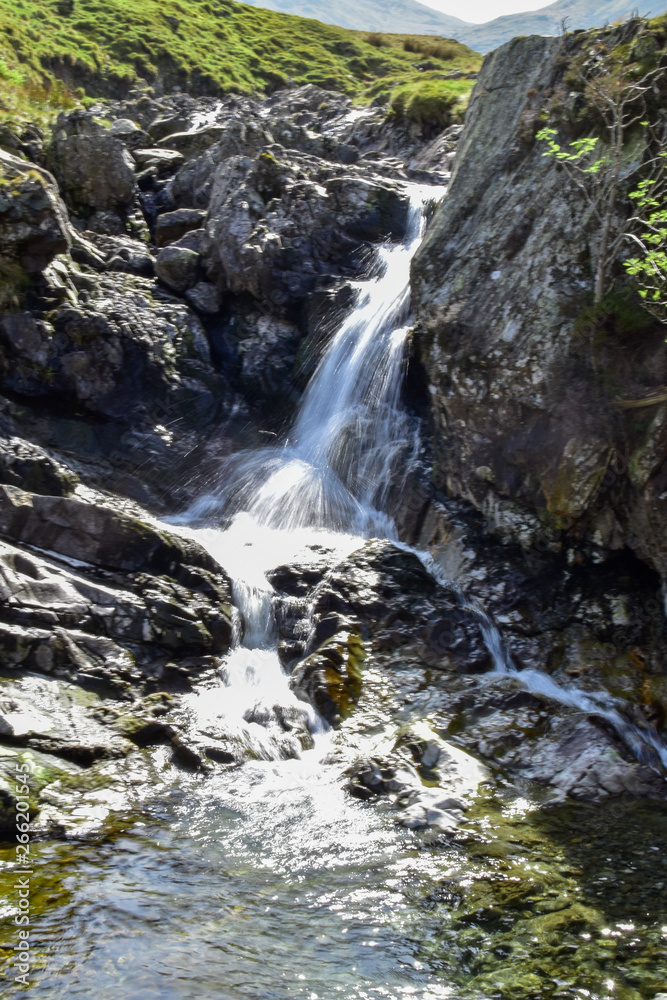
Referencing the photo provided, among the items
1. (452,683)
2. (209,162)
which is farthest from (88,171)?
Result: (452,683)

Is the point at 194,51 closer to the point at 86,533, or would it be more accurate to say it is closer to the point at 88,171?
the point at 88,171

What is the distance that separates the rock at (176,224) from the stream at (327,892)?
15.1 m

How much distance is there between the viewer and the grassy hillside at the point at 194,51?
152ft

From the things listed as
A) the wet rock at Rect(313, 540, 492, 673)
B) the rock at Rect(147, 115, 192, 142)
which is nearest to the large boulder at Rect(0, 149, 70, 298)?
the wet rock at Rect(313, 540, 492, 673)

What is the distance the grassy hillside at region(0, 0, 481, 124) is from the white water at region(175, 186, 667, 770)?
1005 inches

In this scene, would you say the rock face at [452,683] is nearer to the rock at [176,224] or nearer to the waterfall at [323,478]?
the waterfall at [323,478]

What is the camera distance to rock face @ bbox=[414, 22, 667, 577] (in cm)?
1136

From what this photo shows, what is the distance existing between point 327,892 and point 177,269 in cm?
1669

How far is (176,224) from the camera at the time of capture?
71.1 feet

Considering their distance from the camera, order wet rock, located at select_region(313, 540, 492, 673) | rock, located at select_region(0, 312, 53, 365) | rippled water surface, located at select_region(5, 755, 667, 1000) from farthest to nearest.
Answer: rock, located at select_region(0, 312, 53, 365)
wet rock, located at select_region(313, 540, 492, 673)
rippled water surface, located at select_region(5, 755, 667, 1000)

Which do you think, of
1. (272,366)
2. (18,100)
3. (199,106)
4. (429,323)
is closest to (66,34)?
(199,106)

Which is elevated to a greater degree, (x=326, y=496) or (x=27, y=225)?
(x=27, y=225)

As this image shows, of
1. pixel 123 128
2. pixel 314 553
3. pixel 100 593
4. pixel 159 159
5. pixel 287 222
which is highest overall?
pixel 123 128

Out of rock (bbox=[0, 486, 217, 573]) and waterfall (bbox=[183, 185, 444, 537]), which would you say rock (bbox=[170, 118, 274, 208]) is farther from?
rock (bbox=[0, 486, 217, 573])
